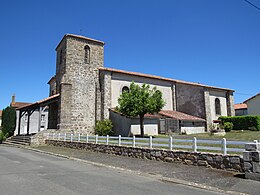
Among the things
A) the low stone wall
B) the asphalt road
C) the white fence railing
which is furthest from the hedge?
the asphalt road

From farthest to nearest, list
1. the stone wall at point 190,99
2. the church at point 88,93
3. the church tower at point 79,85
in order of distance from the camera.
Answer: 1. the stone wall at point 190,99
2. the church at point 88,93
3. the church tower at point 79,85

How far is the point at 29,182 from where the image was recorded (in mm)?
6367

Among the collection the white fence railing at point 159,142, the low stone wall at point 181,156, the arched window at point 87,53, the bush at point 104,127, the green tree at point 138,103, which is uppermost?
the arched window at point 87,53

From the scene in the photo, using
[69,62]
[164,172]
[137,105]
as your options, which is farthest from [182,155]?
[69,62]

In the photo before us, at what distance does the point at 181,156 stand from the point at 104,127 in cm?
1325

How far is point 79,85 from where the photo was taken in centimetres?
2475

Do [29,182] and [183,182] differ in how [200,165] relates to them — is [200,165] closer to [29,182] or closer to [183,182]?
[183,182]

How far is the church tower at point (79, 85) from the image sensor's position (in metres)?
23.5

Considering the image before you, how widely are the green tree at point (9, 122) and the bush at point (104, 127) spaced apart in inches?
571

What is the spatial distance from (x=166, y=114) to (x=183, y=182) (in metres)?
19.4

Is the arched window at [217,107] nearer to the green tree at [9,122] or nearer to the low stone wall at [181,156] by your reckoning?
the low stone wall at [181,156]

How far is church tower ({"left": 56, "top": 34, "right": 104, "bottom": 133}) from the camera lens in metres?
23.5

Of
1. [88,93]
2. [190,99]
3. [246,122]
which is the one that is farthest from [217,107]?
[88,93]

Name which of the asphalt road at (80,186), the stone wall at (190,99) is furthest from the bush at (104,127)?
the asphalt road at (80,186)
